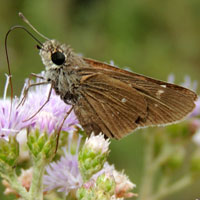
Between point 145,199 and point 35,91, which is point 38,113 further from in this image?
point 145,199

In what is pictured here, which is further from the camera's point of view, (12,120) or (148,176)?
(148,176)

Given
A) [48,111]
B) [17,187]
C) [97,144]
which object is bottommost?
[17,187]

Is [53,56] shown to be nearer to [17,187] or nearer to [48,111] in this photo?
[48,111]

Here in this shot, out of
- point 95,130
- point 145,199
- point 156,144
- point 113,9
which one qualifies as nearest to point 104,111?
point 95,130

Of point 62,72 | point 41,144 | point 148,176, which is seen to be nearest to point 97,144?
point 41,144

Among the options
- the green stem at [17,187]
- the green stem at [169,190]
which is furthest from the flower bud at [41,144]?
the green stem at [169,190]

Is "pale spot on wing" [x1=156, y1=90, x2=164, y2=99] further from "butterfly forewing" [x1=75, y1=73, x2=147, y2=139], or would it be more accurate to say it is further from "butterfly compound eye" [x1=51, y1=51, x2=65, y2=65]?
"butterfly compound eye" [x1=51, y1=51, x2=65, y2=65]

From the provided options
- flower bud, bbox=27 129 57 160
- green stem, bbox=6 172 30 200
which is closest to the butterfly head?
flower bud, bbox=27 129 57 160
